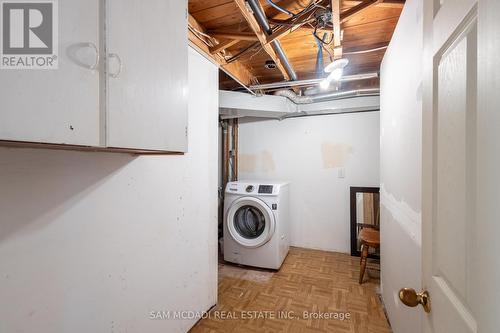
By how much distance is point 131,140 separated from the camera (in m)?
0.76

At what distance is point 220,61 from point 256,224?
1891mm

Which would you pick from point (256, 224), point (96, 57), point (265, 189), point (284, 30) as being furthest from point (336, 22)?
point (256, 224)

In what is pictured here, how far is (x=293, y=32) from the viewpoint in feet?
5.63

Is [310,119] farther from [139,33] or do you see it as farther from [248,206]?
[139,33]

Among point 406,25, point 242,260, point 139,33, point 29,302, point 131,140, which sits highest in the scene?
point 406,25

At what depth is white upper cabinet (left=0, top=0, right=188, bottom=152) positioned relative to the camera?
1.68 ft

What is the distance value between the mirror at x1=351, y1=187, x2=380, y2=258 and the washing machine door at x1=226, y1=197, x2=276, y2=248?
3.86 feet

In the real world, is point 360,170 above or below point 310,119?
below

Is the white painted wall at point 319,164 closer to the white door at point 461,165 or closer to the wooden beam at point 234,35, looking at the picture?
the wooden beam at point 234,35

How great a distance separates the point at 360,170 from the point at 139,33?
9.45 feet

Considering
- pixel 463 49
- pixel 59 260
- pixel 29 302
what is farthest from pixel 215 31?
pixel 29 302

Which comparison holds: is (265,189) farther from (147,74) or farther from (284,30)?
(147,74)

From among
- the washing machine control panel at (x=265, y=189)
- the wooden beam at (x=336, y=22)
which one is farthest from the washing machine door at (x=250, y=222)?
the wooden beam at (x=336, y=22)

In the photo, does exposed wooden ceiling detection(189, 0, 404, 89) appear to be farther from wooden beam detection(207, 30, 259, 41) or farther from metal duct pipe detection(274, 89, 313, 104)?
metal duct pipe detection(274, 89, 313, 104)
